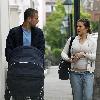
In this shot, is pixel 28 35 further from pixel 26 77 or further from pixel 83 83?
pixel 83 83

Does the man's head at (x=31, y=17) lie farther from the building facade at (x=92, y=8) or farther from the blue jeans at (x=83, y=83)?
the building facade at (x=92, y=8)

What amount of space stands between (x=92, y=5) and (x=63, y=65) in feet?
279

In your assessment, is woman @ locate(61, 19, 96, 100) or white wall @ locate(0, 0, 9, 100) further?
white wall @ locate(0, 0, 9, 100)

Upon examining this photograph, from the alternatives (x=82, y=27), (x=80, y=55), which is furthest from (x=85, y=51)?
(x=82, y=27)

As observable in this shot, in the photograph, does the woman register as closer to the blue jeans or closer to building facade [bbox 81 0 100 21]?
the blue jeans

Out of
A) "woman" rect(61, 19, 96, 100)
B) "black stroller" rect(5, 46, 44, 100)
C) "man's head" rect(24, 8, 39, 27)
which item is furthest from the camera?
"woman" rect(61, 19, 96, 100)

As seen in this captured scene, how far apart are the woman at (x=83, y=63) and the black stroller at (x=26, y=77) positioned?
2.61ft

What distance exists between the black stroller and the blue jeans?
31.5 inches

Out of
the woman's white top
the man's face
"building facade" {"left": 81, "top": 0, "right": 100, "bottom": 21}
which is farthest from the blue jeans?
"building facade" {"left": 81, "top": 0, "right": 100, "bottom": 21}

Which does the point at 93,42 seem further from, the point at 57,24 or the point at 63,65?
the point at 57,24

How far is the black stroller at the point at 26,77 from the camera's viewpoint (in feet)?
25.2

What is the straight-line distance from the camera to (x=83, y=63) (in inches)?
329

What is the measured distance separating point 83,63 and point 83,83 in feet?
1.06

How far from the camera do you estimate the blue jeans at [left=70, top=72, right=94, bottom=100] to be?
8.35 m
